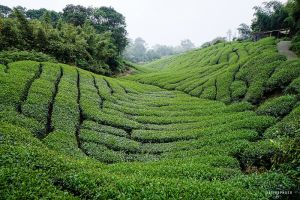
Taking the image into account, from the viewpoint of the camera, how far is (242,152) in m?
16.4

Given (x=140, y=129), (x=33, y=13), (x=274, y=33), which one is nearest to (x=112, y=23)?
(x=33, y=13)

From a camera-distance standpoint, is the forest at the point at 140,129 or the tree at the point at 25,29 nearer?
the forest at the point at 140,129

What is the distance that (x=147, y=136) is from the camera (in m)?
20.5

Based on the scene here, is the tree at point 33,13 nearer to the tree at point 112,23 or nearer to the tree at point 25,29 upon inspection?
the tree at point 112,23

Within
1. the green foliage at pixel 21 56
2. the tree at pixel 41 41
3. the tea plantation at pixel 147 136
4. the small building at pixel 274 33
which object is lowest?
the tea plantation at pixel 147 136

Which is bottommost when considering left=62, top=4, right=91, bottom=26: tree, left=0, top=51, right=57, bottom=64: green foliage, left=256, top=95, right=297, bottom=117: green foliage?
left=256, top=95, right=297, bottom=117: green foliage

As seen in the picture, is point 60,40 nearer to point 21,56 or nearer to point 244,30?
point 21,56

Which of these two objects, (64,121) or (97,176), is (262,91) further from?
(97,176)

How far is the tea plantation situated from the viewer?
434 inches

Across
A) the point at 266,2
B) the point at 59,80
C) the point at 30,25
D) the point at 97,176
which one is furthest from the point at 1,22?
the point at 266,2

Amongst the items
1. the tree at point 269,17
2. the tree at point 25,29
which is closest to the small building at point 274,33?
Result: the tree at point 269,17

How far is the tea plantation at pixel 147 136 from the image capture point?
11.0m

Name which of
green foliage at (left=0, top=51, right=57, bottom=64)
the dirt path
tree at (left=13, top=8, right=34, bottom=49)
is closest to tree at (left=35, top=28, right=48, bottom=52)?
tree at (left=13, top=8, right=34, bottom=49)

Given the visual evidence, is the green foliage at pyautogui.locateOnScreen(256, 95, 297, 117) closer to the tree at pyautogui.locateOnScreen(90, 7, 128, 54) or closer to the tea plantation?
the tea plantation
